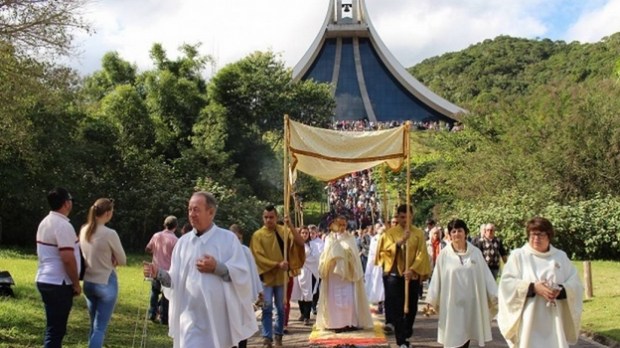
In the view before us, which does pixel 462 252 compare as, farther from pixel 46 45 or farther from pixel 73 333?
pixel 46 45

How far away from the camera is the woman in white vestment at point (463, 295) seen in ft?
24.8

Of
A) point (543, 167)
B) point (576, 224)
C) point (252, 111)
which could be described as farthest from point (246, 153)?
point (576, 224)

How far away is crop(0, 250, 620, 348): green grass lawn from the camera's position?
8.75 metres

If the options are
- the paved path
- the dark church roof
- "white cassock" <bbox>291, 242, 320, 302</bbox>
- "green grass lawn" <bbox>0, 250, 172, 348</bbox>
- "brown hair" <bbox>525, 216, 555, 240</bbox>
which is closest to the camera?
"brown hair" <bbox>525, 216, 555, 240</bbox>

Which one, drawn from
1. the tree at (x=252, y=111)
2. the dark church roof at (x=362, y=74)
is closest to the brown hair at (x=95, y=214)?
the tree at (x=252, y=111)

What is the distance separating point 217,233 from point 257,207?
818 inches

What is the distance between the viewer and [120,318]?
10.8 meters

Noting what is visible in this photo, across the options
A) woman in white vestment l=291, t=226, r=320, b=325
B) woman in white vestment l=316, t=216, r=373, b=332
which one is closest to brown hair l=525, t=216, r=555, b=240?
woman in white vestment l=316, t=216, r=373, b=332

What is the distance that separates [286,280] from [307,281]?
11.0ft

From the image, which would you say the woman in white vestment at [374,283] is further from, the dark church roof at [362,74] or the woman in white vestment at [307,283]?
the dark church roof at [362,74]

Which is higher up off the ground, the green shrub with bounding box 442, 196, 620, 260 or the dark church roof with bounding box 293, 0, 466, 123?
the dark church roof with bounding box 293, 0, 466, 123

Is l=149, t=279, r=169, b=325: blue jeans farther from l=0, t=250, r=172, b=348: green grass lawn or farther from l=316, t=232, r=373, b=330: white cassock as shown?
l=316, t=232, r=373, b=330: white cassock

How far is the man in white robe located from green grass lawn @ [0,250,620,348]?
11.1 feet

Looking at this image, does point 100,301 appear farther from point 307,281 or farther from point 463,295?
point 307,281
